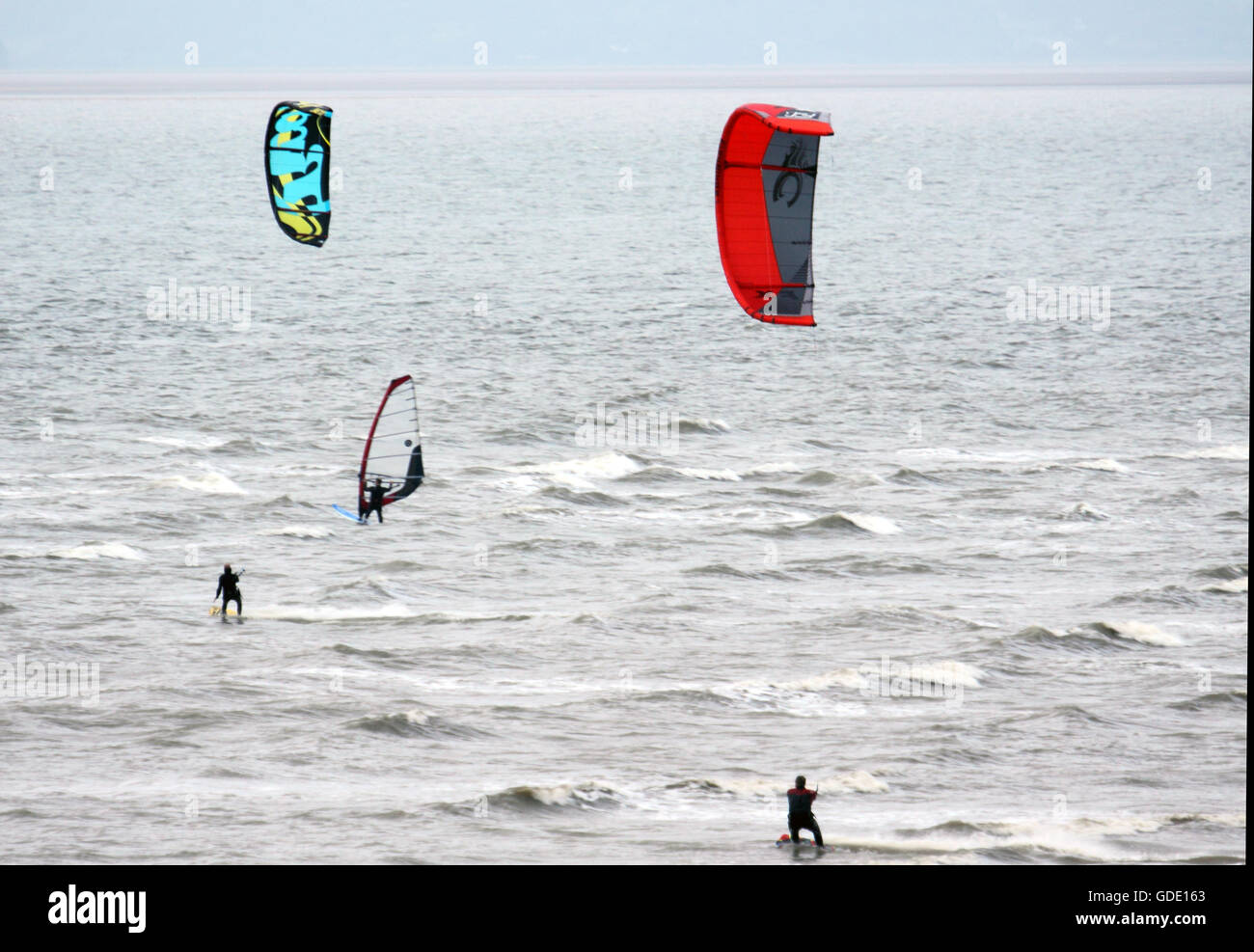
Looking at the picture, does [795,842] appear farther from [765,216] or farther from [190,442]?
[190,442]

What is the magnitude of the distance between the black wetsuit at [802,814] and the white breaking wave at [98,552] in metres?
22.9

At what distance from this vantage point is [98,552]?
43344mm

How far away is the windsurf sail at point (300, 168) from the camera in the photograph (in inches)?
1668

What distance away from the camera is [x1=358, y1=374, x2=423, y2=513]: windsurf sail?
108 ft

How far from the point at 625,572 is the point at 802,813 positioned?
58.7 ft

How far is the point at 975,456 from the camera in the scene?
56000 millimetres

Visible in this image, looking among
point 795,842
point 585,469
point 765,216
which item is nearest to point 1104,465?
point 585,469

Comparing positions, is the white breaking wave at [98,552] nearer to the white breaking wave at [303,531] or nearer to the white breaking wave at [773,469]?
the white breaking wave at [303,531]

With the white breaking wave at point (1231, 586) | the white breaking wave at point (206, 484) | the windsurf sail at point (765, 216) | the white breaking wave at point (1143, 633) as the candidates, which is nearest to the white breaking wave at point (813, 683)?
the white breaking wave at point (1143, 633)

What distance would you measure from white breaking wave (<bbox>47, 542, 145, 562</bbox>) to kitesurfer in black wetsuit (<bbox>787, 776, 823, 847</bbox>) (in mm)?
22914

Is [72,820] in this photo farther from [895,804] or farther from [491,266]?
[491,266]

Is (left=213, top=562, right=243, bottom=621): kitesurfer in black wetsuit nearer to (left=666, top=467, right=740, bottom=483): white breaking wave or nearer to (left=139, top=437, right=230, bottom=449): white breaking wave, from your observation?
(left=666, top=467, right=740, bottom=483): white breaking wave
